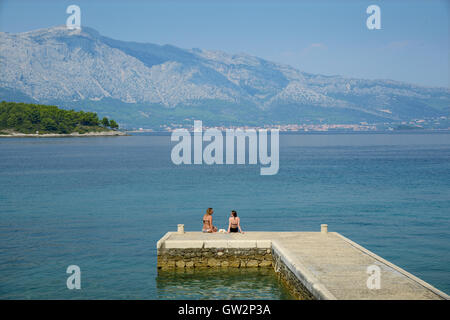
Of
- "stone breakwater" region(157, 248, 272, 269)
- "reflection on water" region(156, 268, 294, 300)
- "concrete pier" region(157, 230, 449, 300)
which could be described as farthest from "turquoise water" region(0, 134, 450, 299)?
"concrete pier" region(157, 230, 449, 300)

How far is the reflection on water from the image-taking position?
20.8 m

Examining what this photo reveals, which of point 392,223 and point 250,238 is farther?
point 392,223

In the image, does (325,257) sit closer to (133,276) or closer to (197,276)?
(197,276)

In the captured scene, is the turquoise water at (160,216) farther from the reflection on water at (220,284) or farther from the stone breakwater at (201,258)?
the stone breakwater at (201,258)

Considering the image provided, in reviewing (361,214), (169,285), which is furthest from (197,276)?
(361,214)

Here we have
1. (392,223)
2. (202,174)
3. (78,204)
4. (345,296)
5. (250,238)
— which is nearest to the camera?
(345,296)

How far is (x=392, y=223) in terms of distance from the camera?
37.4 meters

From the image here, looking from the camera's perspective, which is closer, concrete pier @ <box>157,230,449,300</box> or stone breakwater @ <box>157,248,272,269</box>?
concrete pier @ <box>157,230,449,300</box>

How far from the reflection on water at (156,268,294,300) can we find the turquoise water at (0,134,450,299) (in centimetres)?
16

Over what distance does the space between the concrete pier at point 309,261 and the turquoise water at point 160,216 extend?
1476mm

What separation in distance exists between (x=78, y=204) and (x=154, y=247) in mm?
19768

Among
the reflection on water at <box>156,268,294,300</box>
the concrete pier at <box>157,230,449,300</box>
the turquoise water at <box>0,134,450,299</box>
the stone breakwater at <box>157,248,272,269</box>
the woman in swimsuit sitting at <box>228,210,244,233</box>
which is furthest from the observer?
the woman in swimsuit sitting at <box>228,210,244,233</box>

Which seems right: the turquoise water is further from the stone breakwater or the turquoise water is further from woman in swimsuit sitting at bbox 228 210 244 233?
woman in swimsuit sitting at bbox 228 210 244 233

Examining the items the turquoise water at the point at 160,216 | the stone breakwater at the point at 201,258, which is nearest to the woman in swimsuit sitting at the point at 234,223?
the stone breakwater at the point at 201,258
